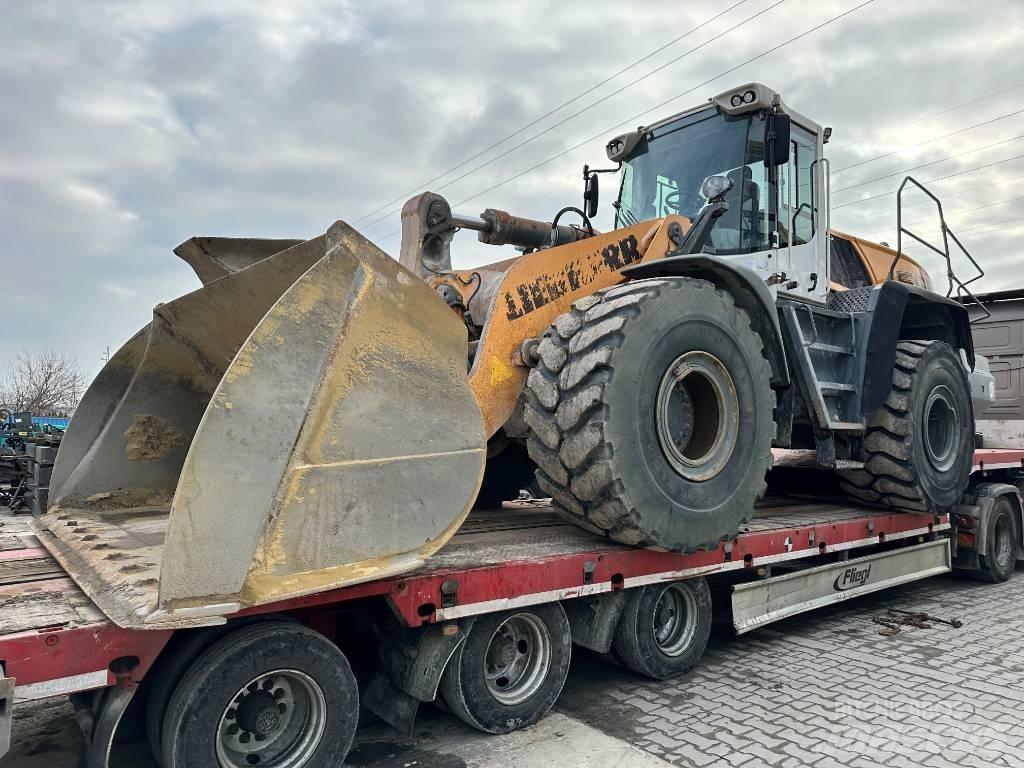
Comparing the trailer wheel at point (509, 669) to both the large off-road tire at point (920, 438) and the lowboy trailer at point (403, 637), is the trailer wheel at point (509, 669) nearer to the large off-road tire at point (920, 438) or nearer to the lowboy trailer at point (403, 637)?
the lowboy trailer at point (403, 637)

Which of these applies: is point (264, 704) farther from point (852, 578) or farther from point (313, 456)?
point (852, 578)

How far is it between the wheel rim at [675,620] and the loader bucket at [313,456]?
81.2 inches

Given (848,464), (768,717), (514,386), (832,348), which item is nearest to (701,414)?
(514,386)

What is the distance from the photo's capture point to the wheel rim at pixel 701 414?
435cm

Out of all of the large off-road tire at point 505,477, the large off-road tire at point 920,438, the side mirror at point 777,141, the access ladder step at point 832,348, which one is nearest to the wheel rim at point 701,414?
the large off-road tire at point 505,477

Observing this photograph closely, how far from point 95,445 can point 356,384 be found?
2697 mm

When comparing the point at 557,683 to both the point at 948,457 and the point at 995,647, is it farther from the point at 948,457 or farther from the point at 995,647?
the point at 948,457

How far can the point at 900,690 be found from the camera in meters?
4.65

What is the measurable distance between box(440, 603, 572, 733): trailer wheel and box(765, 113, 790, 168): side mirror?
11.4 ft

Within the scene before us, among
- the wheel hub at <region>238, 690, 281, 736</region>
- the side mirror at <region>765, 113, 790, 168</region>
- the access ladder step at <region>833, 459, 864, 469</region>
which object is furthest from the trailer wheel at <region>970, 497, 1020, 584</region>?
the wheel hub at <region>238, 690, 281, 736</region>

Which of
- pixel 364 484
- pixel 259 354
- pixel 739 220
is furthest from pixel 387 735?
pixel 739 220

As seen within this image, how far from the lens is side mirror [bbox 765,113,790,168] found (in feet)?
17.8

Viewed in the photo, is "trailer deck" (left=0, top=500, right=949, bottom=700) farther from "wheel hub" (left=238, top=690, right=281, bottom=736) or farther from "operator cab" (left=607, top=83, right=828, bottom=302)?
"operator cab" (left=607, top=83, right=828, bottom=302)

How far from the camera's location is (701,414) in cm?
464
